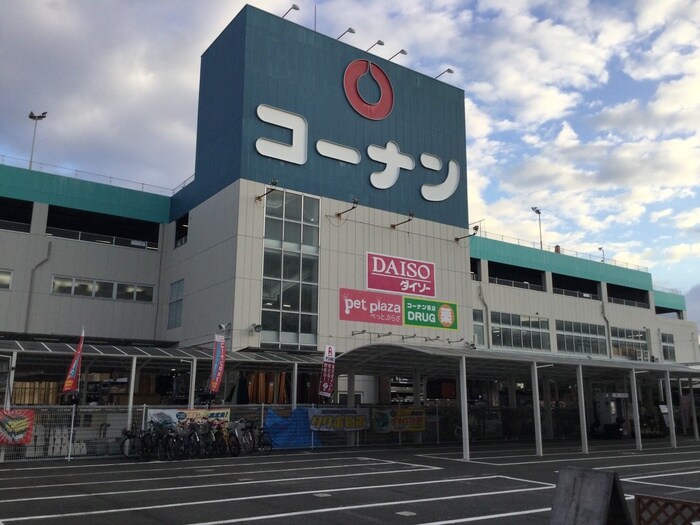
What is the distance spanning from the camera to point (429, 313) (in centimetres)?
3519

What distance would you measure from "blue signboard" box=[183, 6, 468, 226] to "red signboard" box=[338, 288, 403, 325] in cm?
514

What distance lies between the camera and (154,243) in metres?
37.6

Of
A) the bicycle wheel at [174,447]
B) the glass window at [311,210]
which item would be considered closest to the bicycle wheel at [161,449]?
the bicycle wheel at [174,447]

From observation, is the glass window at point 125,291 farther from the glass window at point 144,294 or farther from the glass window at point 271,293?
the glass window at point 271,293

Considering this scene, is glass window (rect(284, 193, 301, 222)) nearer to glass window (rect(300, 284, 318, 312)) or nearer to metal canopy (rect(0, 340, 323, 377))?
glass window (rect(300, 284, 318, 312))

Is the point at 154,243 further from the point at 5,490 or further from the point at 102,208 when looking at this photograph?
the point at 5,490

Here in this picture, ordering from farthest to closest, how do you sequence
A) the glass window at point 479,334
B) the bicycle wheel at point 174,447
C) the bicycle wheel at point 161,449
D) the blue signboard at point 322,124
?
the glass window at point 479,334, the blue signboard at point 322,124, the bicycle wheel at point 174,447, the bicycle wheel at point 161,449

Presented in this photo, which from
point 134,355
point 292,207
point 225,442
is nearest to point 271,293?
point 292,207

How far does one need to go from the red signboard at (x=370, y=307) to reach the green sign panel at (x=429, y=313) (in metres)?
0.51

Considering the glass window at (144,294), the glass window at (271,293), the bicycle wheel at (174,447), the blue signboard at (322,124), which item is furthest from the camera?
the glass window at (144,294)

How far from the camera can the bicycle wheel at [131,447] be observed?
68.3 ft

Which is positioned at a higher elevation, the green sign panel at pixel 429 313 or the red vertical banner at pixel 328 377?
the green sign panel at pixel 429 313

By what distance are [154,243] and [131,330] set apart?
5.69 meters

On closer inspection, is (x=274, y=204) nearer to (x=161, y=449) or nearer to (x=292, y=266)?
(x=292, y=266)
